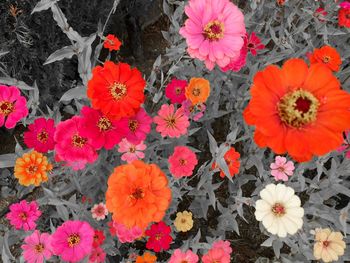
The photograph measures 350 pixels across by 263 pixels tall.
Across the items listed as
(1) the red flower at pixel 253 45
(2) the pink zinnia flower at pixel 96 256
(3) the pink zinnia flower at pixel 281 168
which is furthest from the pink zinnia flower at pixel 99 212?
(1) the red flower at pixel 253 45

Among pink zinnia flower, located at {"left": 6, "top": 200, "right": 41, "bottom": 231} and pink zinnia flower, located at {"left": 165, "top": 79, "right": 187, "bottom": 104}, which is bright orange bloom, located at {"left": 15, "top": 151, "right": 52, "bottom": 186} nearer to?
pink zinnia flower, located at {"left": 6, "top": 200, "right": 41, "bottom": 231}

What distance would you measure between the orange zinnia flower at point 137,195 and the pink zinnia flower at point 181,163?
34 cm

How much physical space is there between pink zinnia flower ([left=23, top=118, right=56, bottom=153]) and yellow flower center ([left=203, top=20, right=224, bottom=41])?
580 mm

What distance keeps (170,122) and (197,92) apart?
0.48 ft

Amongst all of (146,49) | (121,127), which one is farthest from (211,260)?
(146,49)

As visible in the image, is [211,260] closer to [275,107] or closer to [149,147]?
[149,147]

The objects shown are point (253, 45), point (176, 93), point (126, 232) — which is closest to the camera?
point (126, 232)

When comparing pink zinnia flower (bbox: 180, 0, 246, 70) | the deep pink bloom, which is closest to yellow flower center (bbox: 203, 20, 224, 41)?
pink zinnia flower (bbox: 180, 0, 246, 70)

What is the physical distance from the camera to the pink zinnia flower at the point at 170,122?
4.68 ft

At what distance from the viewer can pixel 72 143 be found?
111 cm

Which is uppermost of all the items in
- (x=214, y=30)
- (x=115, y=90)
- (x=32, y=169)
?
(x=214, y=30)

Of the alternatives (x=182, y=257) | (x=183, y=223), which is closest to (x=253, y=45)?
(x=183, y=223)

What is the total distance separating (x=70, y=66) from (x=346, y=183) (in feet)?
5.09

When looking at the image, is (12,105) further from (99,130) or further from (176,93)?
(176,93)
